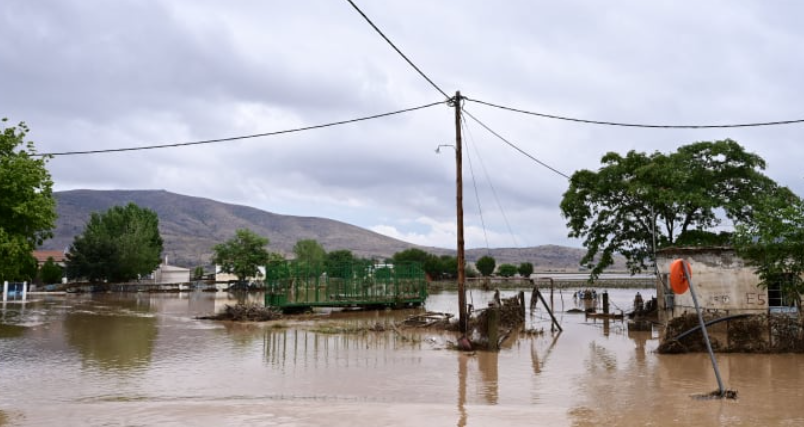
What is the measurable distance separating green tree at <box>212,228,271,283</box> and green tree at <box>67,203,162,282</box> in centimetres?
944

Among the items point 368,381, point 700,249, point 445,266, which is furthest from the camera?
point 445,266

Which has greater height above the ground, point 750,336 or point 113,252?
point 113,252

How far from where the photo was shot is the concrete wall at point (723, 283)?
2561 cm

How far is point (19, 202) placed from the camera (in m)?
24.0

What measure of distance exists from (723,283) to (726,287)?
0.21 m

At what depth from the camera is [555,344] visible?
23016 mm

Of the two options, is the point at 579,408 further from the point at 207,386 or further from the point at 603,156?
the point at 603,156

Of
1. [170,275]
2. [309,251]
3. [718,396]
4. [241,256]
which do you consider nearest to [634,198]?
[718,396]

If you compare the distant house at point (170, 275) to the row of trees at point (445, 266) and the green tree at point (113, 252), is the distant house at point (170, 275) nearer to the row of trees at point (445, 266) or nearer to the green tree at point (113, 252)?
the green tree at point (113, 252)

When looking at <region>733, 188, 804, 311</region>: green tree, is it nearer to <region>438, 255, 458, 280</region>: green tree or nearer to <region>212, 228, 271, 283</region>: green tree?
<region>212, 228, 271, 283</region>: green tree

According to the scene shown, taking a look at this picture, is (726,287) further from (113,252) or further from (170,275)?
(170,275)

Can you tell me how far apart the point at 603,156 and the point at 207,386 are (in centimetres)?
3146

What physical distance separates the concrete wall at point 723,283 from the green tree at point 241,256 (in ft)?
213

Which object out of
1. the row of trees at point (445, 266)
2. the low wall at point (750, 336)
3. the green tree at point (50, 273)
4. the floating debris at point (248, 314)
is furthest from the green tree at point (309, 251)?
the low wall at point (750, 336)
